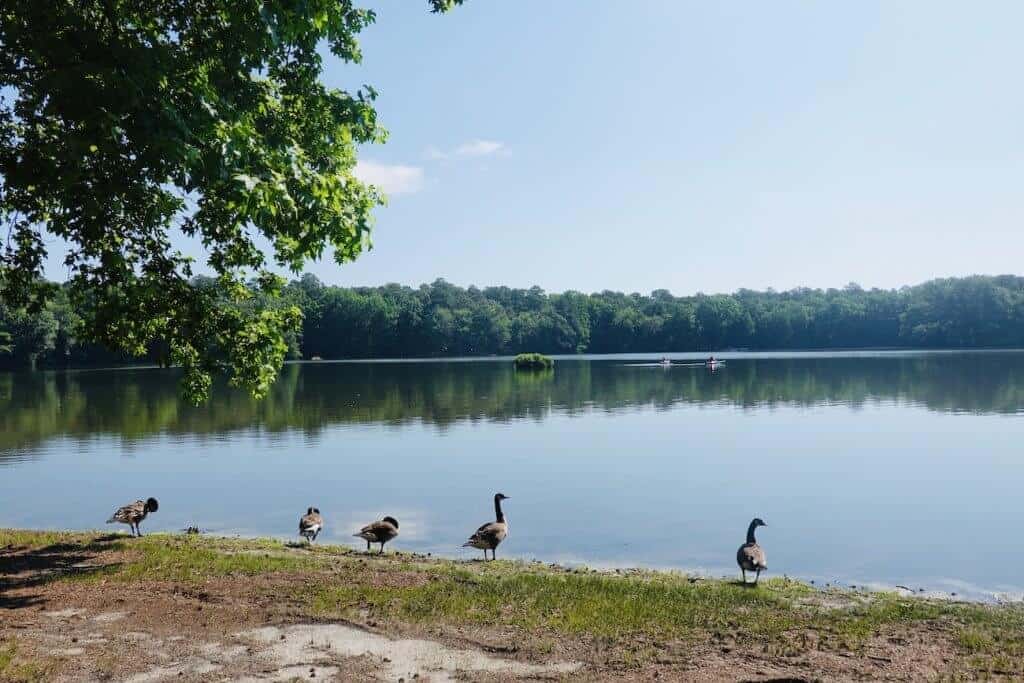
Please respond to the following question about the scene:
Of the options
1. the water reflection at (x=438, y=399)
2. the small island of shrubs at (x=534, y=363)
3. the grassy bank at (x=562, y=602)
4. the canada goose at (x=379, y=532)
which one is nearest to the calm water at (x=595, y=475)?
the water reflection at (x=438, y=399)

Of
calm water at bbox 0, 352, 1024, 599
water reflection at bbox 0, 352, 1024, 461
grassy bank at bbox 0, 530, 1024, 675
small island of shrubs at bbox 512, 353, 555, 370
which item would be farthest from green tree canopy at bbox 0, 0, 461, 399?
small island of shrubs at bbox 512, 353, 555, 370

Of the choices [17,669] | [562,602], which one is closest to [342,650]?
[17,669]

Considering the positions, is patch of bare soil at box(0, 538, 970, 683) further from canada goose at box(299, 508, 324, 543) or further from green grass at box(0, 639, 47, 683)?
canada goose at box(299, 508, 324, 543)

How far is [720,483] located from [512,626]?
1904cm

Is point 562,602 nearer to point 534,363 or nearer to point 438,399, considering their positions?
point 438,399

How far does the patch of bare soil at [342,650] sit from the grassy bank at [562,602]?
12 cm

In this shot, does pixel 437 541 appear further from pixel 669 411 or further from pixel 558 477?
pixel 669 411

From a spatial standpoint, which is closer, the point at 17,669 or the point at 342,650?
the point at 17,669

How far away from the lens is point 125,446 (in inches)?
1601

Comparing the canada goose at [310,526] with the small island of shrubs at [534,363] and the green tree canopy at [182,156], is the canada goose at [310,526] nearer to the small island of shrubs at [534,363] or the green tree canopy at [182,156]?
the green tree canopy at [182,156]

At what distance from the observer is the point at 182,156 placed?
10.4 m

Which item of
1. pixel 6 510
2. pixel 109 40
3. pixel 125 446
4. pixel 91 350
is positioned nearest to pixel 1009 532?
pixel 109 40

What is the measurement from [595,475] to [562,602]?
18.1 m

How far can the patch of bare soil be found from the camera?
9.98 m
